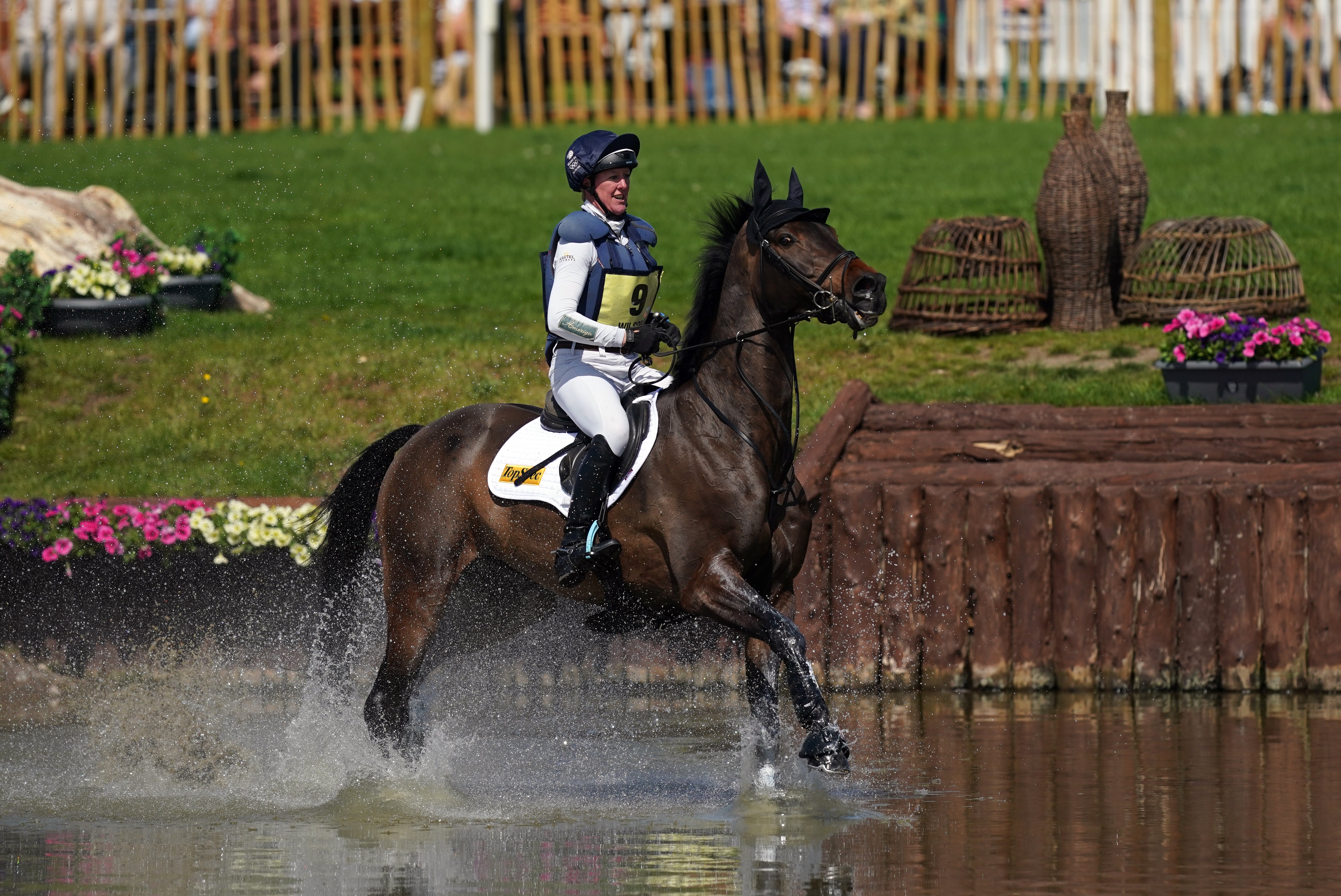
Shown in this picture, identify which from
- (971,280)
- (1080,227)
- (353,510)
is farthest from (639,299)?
(971,280)

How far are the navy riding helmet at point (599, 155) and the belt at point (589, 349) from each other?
0.72m

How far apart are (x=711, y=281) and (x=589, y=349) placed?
0.66 meters

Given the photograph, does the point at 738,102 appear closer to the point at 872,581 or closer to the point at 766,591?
the point at 872,581

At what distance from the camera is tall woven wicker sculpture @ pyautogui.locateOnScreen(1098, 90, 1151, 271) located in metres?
15.3

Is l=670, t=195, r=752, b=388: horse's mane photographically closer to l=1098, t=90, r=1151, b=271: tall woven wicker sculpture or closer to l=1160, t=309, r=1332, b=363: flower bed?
l=1160, t=309, r=1332, b=363: flower bed

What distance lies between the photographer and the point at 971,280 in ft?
50.3

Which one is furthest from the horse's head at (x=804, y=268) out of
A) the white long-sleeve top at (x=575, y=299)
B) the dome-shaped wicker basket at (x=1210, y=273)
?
the dome-shaped wicker basket at (x=1210, y=273)

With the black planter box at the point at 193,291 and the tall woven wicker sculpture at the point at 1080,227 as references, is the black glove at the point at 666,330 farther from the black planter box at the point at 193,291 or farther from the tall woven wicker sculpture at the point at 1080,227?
the black planter box at the point at 193,291

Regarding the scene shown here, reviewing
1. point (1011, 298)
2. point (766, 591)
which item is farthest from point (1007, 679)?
point (1011, 298)

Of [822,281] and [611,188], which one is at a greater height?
[611,188]

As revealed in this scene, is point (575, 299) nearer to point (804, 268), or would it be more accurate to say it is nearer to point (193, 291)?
point (804, 268)

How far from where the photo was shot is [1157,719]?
31.8ft

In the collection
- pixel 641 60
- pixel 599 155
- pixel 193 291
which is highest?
pixel 641 60

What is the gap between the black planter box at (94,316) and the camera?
1505cm
